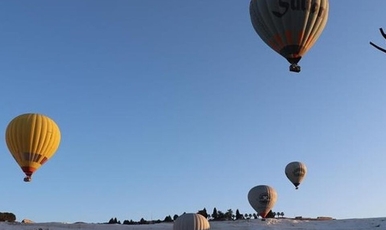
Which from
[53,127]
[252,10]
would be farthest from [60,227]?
[252,10]

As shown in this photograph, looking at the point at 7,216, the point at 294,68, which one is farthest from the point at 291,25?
the point at 7,216

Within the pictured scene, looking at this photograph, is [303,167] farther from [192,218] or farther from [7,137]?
[7,137]

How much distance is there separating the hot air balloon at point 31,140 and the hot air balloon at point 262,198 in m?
32.4

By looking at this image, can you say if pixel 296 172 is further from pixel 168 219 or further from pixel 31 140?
pixel 31 140

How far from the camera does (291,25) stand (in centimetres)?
2844

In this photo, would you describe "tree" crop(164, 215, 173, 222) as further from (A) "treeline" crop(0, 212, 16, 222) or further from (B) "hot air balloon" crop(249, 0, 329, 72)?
(B) "hot air balloon" crop(249, 0, 329, 72)

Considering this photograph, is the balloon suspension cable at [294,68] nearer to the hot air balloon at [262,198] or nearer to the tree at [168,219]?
the hot air balloon at [262,198]

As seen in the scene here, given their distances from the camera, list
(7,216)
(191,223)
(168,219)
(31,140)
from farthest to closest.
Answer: (168,219)
(7,216)
(191,223)
(31,140)

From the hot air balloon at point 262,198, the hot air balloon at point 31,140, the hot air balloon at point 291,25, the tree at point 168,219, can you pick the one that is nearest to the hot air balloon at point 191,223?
the hot air balloon at point 31,140

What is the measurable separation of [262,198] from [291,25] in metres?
44.4

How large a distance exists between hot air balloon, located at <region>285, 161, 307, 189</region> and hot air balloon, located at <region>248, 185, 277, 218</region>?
5100mm

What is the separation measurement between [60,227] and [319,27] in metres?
45.6

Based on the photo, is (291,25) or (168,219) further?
(168,219)

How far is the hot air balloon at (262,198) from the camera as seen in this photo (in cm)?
6975
